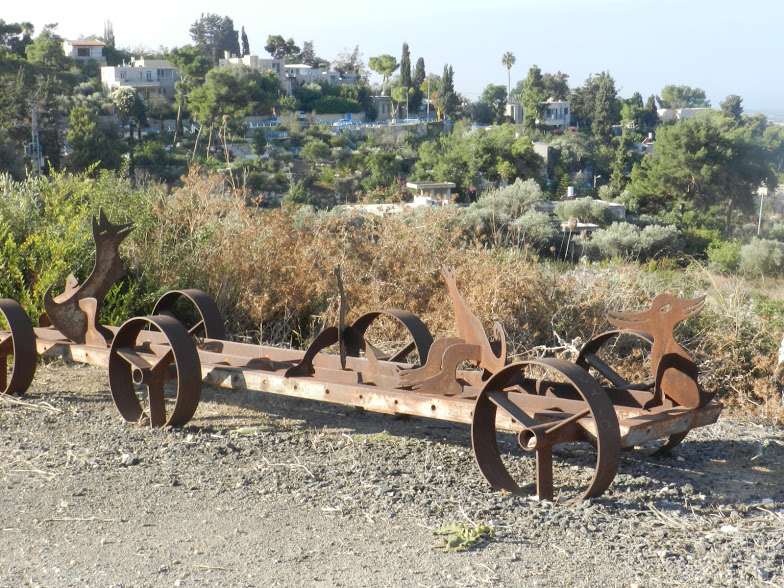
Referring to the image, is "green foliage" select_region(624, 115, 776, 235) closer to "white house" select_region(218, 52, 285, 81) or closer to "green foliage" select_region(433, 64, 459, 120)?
"green foliage" select_region(433, 64, 459, 120)

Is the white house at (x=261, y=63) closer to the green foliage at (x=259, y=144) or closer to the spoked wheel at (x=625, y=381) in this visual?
the green foliage at (x=259, y=144)

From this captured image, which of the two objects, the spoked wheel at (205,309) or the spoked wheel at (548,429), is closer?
the spoked wheel at (548,429)

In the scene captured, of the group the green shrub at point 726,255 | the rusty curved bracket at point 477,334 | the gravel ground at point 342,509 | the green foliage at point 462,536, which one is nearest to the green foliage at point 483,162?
the green shrub at point 726,255

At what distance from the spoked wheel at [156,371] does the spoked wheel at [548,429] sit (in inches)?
58.5

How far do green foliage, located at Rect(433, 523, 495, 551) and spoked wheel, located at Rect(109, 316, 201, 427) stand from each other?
168 centimetres

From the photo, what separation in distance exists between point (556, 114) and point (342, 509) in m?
72.6

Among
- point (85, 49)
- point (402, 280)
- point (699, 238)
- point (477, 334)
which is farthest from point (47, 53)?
point (477, 334)

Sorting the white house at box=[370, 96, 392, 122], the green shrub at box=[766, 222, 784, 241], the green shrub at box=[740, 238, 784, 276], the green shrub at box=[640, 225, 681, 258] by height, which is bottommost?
the green shrub at box=[766, 222, 784, 241]

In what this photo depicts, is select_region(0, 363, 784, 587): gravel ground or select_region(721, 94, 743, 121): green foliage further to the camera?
select_region(721, 94, 743, 121): green foliage

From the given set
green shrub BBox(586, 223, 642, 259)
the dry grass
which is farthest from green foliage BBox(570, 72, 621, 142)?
the dry grass

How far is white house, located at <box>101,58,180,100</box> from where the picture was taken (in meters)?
75.9

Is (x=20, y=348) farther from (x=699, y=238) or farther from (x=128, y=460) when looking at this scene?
(x=699, y=238)

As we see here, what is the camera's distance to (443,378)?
4.20 meters

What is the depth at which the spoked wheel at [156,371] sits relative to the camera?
15.2 ft
